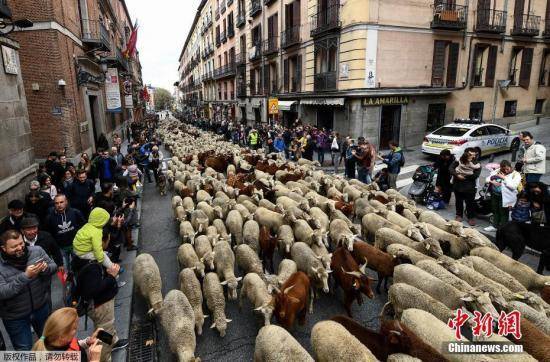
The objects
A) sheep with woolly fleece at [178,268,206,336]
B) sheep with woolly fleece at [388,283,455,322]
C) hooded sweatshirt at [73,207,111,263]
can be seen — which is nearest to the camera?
sheep with woolly fleece at [388,283,455,322]

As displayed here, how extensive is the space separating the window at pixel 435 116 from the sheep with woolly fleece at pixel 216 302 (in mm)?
19209

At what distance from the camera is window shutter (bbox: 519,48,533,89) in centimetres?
2273

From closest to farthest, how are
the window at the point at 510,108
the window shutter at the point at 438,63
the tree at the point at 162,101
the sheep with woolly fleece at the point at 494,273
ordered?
the sheep with woolly fleece at the point at 494,273
the window shutter at the point at 438,63
the window at the point at 510,108
the tree at the point at 162,101

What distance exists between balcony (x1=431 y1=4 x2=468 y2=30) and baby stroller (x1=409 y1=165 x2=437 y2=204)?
12325 millimetres

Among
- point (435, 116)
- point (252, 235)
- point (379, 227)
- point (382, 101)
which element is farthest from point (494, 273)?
point (435, 116)

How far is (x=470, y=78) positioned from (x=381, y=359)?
72.3 ft

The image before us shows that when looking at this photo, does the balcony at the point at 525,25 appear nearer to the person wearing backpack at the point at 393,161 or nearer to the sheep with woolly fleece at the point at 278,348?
the person wearing backpack at the point at 393,161

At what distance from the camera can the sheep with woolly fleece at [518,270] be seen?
5.47 meters

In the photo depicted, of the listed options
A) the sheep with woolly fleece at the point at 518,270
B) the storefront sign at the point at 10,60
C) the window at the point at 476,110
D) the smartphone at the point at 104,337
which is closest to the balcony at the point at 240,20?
the window at the point at 476,110

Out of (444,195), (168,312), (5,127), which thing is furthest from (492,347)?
(5,127)

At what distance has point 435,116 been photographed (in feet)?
68.4

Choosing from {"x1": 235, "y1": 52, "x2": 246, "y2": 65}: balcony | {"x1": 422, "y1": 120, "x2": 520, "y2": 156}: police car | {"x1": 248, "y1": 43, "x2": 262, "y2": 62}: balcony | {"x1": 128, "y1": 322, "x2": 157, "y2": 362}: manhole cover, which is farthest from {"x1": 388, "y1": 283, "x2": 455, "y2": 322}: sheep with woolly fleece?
{"x1": 235, "y1": 52, "x2": 246, "y2": 65}: balcony

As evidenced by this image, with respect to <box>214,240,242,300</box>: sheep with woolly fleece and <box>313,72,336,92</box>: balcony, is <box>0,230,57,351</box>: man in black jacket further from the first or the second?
<box>313,72,336,92</box>: balcony

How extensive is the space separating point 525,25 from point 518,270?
23.6 meters
